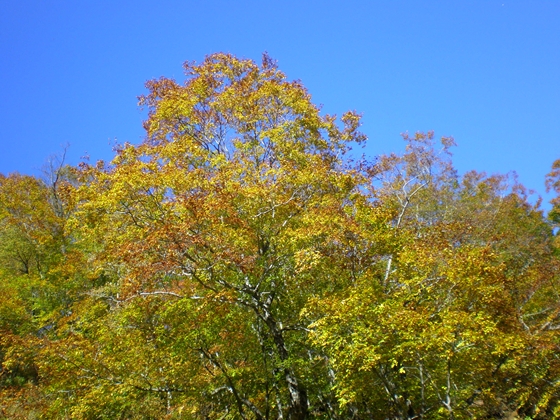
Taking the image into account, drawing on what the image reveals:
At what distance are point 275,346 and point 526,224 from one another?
2051 cm

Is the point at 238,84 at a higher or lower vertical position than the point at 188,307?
higher

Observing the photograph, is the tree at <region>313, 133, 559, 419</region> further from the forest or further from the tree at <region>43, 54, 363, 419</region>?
the tree at <region>43, 54, 363, 419</region>

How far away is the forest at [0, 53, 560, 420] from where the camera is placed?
8047mm

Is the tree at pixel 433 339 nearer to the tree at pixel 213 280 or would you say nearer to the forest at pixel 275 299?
the forest at pixel 275 299

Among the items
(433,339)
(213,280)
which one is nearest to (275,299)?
(213,280)

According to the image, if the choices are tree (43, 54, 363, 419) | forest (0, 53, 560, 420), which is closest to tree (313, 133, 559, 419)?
forest (0, 53, 560, 420)

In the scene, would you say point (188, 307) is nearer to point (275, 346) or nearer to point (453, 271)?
point (275, 346)

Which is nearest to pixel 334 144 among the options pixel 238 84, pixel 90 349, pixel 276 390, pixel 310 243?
pixel 238 84

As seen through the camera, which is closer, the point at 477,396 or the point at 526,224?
the point at 477,396

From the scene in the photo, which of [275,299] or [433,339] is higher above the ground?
[275,299]

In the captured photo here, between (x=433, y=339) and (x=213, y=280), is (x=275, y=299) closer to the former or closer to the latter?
Result: (x=213, y=280)

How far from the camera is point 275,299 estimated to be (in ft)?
36.4

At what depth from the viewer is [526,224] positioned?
25.4 meters

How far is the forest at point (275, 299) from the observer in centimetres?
805
